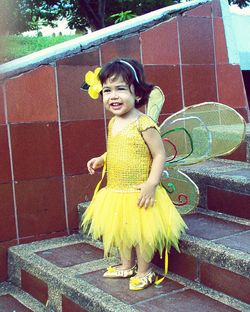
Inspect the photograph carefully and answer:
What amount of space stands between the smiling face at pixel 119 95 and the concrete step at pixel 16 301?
1.09m

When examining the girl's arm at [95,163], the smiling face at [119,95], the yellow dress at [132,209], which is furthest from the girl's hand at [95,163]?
the smiling face at [119,95]


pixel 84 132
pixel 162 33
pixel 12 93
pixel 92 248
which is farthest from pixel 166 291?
pixel 162 33

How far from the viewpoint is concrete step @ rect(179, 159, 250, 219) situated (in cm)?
252

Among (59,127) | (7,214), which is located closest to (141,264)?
(7,214)

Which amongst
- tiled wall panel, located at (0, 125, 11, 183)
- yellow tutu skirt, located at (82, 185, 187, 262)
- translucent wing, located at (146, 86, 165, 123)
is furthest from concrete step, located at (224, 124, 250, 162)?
tiled wall panel, located at (0, 125, 11, 183)

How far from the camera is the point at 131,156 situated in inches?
84.4

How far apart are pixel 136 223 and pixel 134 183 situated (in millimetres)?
179

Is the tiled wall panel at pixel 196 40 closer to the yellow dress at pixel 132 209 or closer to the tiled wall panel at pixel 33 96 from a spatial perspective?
the tiled wall panel at pixel 33 96

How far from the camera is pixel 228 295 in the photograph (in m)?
2.02

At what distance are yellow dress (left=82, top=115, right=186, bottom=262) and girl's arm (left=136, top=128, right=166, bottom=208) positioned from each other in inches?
1.0

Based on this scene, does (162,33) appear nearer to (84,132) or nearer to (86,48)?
(86,48)

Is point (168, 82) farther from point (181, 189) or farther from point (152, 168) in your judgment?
point (152, 168)

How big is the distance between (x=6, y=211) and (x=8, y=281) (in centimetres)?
41

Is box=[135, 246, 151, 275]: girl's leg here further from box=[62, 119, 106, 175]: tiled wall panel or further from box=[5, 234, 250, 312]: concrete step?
box=[62, 119, 106, 175]: tiled wall panel
